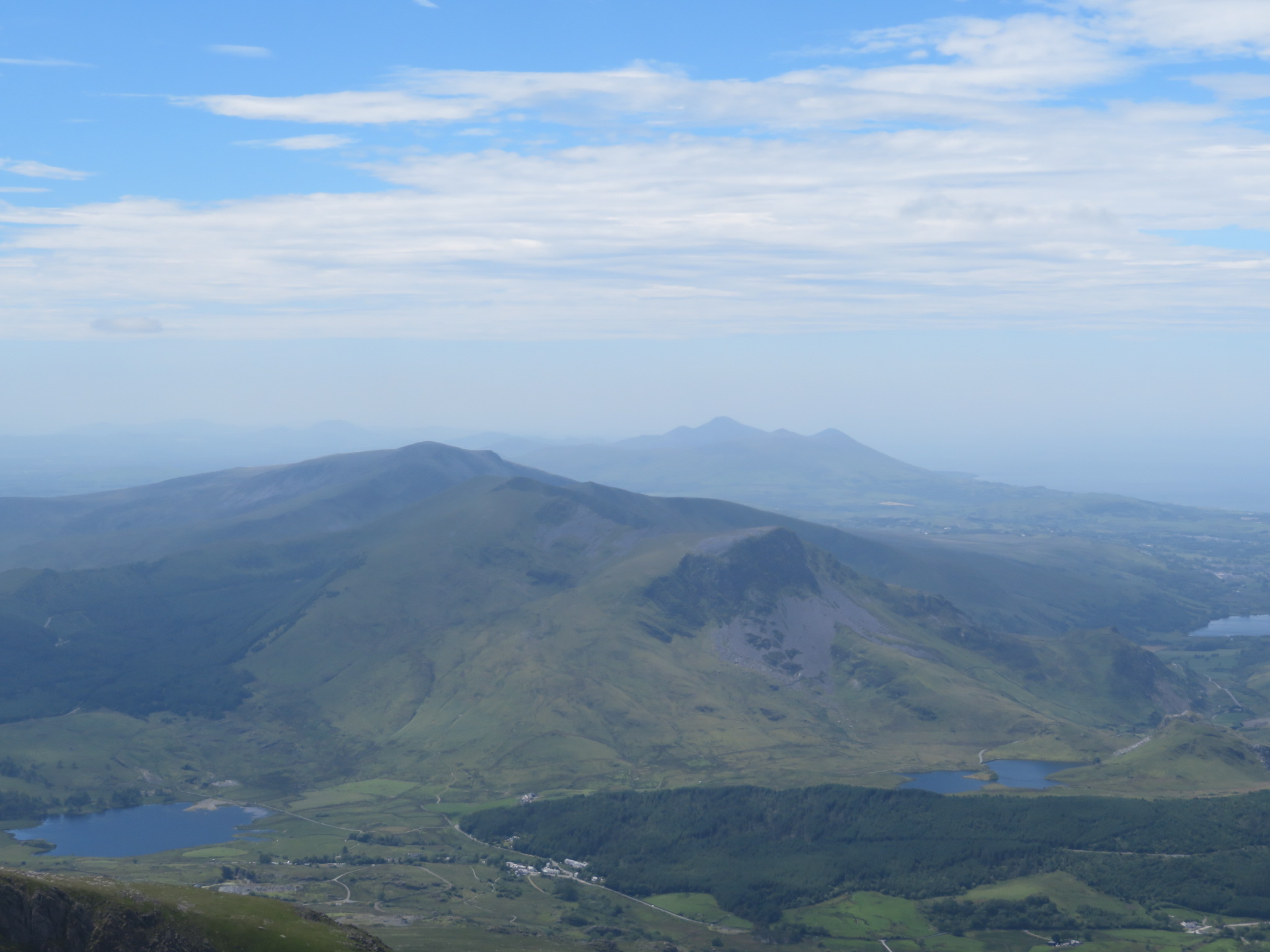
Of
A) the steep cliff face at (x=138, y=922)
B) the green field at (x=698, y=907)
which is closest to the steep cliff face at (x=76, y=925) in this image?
the steep cliff face at (x=138, y=922)

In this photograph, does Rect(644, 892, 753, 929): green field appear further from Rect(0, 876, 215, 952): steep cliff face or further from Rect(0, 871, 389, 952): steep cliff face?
Rect(0, 876, 215, 952): steep cliff face

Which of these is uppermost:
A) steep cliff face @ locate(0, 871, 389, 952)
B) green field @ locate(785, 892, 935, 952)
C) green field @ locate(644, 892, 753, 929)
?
steep cliff face @ locate(0, 871, 389, 952)

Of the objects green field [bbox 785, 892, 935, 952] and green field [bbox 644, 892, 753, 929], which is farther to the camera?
Answer: green field [bbox 644, 892, 753, 929]

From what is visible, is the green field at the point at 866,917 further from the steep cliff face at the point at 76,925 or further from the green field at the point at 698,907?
the steep cliff face at the point at 76,925

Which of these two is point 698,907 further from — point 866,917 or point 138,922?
point 138,922

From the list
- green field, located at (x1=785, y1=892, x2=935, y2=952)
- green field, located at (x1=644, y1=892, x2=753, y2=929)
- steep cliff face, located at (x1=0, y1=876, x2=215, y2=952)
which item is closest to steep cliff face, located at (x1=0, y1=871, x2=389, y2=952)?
steep cliff face, located at (x1=0, y1=876, x2=215, y2=952)

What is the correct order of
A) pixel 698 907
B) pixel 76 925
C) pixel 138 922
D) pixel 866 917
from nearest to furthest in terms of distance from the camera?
pixel 76 925
pixel 138 922
pixel 866 917
pixel 698 907

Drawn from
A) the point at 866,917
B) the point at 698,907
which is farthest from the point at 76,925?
the point at 866,917

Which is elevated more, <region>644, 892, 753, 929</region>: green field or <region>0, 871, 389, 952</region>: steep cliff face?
<region>0, 871, 389, 952</region>: steep cliff face

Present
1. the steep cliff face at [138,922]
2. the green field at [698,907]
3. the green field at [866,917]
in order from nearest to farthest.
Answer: the steep cliff face at [138,922]
the green field at [866,917]
the green field at [698,907]
